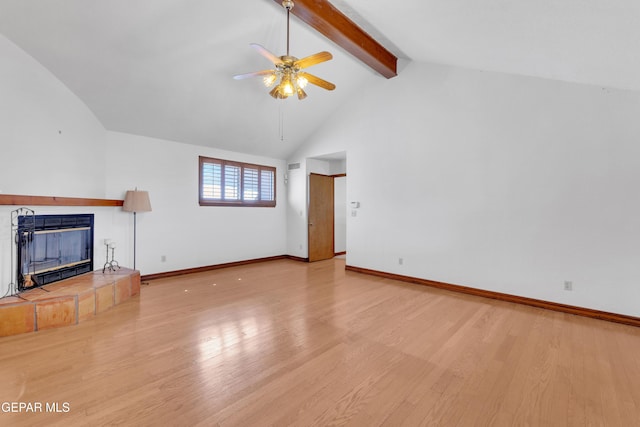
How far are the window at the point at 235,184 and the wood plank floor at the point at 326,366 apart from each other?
107 inches

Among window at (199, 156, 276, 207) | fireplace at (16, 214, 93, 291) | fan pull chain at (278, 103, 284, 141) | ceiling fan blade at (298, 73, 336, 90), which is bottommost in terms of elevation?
fireplace at (16, 214, 93, 291)

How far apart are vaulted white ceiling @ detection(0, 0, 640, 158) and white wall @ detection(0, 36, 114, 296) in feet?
0.61

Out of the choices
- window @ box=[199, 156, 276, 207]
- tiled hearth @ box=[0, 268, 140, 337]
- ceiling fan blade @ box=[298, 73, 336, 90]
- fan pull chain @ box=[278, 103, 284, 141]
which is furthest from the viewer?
window @ box=[199, 156, 276, 207]

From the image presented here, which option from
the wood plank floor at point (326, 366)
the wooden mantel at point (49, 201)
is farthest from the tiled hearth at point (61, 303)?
the wooden mantel at point (49, 201)

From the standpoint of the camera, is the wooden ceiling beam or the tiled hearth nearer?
the tiled hearth

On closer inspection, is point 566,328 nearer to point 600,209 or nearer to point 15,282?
point 600,209

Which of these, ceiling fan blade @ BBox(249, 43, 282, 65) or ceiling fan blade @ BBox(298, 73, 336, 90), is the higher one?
ceiling fan blade @ BBox(249, 43, 282, 65)

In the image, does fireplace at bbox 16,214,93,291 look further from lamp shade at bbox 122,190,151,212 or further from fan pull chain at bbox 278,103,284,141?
fan pull chain at bbox 278,103,284,141

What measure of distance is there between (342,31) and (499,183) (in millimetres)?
3014

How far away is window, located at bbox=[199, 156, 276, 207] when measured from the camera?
19.3 feet

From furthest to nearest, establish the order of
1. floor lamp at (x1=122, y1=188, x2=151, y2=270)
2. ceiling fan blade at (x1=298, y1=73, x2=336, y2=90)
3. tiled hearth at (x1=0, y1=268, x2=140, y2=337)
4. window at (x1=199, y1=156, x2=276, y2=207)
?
window at (x1=199, y1=156, x2=276, y2=207), floor lamp at (x1=122, y1=188, x2=151, y2=270), ceiling fan blade at (x1=298, y1=73, x2=336, y2=90), tiled hearth at (x1=0, y1=268, x2=140, y2=337)

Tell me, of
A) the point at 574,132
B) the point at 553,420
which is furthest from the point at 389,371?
the point at 574,132

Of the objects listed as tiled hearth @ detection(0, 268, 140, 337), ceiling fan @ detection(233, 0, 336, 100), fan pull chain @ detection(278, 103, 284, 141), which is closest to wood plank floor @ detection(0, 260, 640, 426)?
tiled hearth @ detection(0, 268, 140, 337)

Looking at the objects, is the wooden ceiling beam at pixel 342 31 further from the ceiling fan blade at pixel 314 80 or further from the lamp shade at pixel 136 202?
the lamp shade at pixel 136 202
